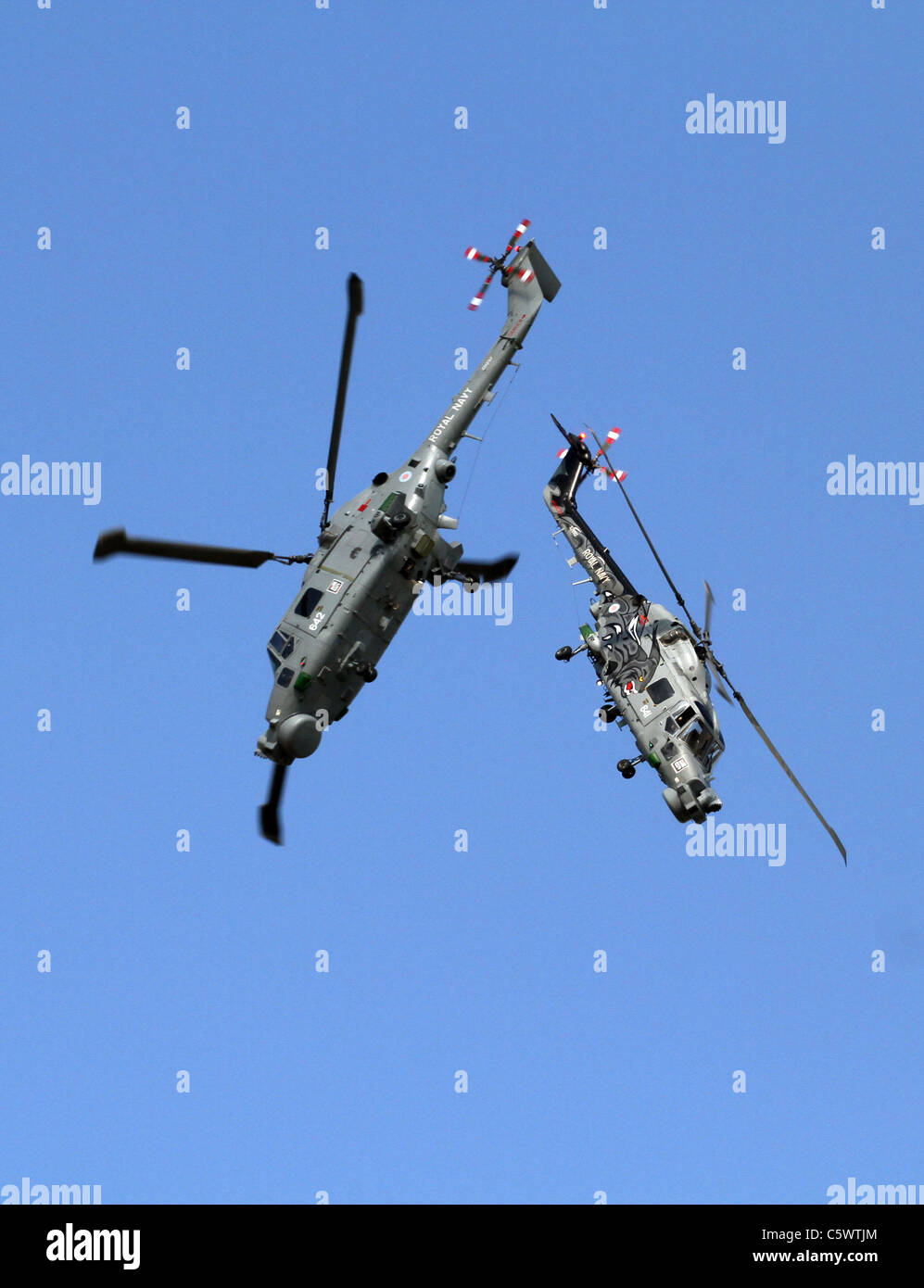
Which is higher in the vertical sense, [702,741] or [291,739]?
[702,741]

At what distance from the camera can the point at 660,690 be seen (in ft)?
165

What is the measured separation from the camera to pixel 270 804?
152 feet

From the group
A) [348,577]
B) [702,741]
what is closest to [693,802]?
[702,741]

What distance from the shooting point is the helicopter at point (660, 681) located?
49.2 m

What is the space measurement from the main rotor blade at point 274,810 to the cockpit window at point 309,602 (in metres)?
3.36

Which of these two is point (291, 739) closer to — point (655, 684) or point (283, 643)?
point (283, 643)

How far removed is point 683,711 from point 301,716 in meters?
9.43

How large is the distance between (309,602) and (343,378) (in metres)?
4.97

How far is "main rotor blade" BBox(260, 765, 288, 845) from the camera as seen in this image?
152 feet

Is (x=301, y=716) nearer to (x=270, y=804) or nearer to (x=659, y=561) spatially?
(x=270, y=804)

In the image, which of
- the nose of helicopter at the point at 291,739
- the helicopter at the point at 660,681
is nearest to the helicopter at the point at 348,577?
the nose of helicopter at the point at 291,739
